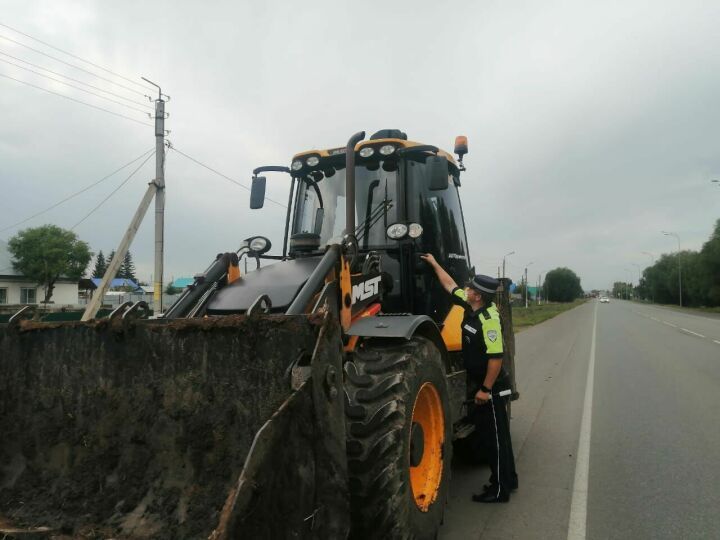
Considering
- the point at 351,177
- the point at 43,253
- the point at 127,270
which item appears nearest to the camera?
the point at 351,177

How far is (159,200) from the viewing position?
63.0 feet

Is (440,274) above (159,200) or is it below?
below

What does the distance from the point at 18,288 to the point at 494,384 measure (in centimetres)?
5657

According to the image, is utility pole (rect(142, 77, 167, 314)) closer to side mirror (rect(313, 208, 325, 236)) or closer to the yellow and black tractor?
side mirror (rect(313, 208, 325, 236))

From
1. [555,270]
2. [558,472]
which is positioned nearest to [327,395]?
[558,472]

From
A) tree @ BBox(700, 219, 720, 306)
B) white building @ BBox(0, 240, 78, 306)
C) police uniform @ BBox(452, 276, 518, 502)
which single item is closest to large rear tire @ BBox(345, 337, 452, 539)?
police uniform @ BBox(452, 276, 518, 502)

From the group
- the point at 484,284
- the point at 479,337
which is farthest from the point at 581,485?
the point at 484,284

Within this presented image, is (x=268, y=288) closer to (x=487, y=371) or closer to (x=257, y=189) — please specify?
(x=257, y=189)

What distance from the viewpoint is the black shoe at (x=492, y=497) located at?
4.61 meters

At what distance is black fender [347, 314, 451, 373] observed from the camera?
11.4 ft

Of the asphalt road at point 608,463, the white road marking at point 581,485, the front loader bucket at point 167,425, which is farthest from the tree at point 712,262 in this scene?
Answer: the front loader bucket at point 167,425

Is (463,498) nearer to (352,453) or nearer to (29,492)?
(352,453)

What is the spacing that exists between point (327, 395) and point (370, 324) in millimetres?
1098

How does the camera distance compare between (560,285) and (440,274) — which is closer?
(440,274)
